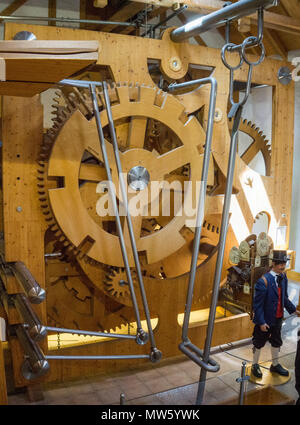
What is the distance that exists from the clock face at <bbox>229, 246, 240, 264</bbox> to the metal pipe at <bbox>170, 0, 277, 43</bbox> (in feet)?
7.17

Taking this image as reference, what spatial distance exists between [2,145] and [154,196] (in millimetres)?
1398

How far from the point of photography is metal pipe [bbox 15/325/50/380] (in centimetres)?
236

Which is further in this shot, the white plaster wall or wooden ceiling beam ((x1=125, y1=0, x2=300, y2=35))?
the white plaster wall

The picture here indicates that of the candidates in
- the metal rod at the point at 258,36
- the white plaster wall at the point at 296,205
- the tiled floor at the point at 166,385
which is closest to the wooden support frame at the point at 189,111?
the tiled floor at the point at 166,385

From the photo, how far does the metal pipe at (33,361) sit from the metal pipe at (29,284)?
32 centimetres

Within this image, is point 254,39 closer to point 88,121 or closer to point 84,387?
point 88,121

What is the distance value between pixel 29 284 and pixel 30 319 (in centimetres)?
23

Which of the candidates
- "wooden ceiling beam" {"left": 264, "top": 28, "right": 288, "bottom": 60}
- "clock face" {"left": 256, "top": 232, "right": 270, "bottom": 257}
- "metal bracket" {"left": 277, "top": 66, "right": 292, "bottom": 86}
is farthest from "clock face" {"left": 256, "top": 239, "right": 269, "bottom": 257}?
"wooden ceiling beam" {"left": 264, "top": 28, "right": 288, "bottom": 60}

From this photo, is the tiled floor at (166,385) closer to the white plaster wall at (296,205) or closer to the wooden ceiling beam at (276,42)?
the white plaster wall at (296,205)

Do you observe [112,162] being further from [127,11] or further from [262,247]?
[127,11]

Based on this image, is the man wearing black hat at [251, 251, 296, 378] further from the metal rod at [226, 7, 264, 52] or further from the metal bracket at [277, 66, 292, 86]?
the metal bracket at [277, 66, 292, 86]

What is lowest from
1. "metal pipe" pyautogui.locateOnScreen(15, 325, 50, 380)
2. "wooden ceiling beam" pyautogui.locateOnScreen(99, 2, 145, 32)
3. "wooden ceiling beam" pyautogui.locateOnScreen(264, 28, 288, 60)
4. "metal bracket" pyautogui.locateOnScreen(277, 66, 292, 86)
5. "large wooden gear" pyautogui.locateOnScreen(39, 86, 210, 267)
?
"metal pipe" pyautogui.locateOnScreen(15, 325, 50, 380)

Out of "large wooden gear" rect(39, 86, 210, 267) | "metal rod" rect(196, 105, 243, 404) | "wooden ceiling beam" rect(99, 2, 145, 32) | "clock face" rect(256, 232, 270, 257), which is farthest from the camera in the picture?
"wooden ceiling beam" rect(99, 2, 145, 32)

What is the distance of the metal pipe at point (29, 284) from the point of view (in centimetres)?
246
